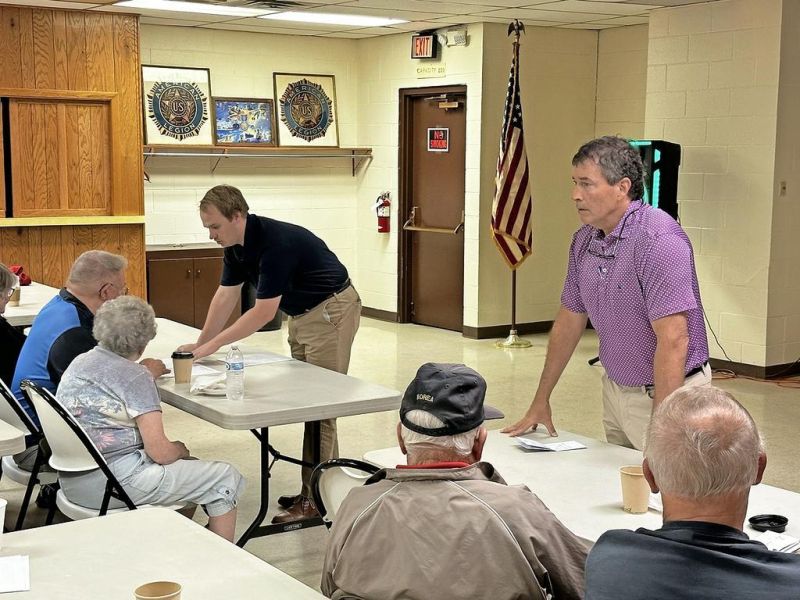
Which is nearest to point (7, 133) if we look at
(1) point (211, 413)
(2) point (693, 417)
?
(1) point (211, 413)

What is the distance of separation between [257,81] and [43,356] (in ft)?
21.6

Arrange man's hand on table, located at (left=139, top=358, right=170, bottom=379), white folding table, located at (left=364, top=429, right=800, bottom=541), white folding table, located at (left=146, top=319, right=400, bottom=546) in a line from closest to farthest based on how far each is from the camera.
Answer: white folding table, located at (left=364, top=429, right=800, bottom=541)
white folding table, located at (left=146, top=319, right=400, bottom=546)
man's hand on table, located at (left=139, top=358, right=170, bottom=379)

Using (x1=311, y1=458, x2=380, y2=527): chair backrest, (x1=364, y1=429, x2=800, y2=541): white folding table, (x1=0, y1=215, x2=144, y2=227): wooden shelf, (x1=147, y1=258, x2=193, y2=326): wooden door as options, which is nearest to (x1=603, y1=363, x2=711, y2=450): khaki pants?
(x1=364, y1=429, x2=800, y2=541): white folding table

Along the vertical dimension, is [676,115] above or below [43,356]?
above

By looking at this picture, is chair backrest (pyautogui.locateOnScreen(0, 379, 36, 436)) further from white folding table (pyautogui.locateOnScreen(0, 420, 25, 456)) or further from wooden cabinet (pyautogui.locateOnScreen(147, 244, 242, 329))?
wooden cabinet (pyautogui.locateOnScreen(147, 244, 242, 329))

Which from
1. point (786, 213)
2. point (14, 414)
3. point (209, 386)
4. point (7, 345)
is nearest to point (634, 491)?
point (209, 386)

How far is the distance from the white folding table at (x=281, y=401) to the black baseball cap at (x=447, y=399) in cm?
144

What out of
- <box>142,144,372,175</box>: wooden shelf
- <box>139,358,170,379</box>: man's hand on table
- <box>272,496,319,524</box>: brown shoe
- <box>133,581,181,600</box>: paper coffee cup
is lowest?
<box>272,496,319,524</box>: brown shoe

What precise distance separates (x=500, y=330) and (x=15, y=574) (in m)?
7.78

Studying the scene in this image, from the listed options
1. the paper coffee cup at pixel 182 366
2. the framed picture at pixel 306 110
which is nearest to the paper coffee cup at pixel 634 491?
the paper coffee cup at pixel 182 366

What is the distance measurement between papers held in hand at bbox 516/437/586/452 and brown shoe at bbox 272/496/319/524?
1.62 meters

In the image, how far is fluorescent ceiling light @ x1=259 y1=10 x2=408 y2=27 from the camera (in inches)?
351

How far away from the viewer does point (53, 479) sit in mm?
4062

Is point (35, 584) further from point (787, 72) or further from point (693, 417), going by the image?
point (787, 72)
